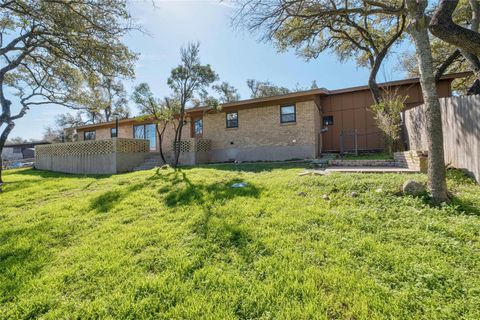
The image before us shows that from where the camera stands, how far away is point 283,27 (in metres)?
10.0

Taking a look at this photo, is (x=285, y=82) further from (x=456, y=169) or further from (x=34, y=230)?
(x=34, y=230)

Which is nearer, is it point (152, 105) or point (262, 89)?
point (152, 105)

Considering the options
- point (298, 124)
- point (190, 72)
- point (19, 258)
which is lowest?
point (19, 258)

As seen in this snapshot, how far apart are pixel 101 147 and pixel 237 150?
8117mm

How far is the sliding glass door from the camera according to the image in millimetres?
17719

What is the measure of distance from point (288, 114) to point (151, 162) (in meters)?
8.92

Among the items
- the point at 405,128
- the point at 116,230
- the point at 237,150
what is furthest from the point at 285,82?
the point at 116,230

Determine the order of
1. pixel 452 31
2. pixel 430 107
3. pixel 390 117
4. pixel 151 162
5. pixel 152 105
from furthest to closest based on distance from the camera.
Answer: pixel 151 162 → pixel 152 105 → pixel 390 117 → pixel 430 107 → pixel 452 31

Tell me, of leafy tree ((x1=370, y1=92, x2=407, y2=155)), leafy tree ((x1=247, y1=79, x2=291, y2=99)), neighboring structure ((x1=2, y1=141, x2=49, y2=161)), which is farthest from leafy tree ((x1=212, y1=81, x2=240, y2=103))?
neighboring structure ((x1=2, y1=141, x2=49, y2=161))

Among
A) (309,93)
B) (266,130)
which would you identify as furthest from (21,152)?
(309,93)

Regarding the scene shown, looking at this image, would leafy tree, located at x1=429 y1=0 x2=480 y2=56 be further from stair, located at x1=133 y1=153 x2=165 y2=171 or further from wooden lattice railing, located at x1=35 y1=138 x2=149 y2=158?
wooden lattice railing, located at x1=35 y1=138 x2=149 y2=158

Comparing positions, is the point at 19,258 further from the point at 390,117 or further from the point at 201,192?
the point at 390,117

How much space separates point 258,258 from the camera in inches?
120

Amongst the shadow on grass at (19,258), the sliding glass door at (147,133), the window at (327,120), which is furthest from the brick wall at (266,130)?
the shadow on grass at (19,258)
